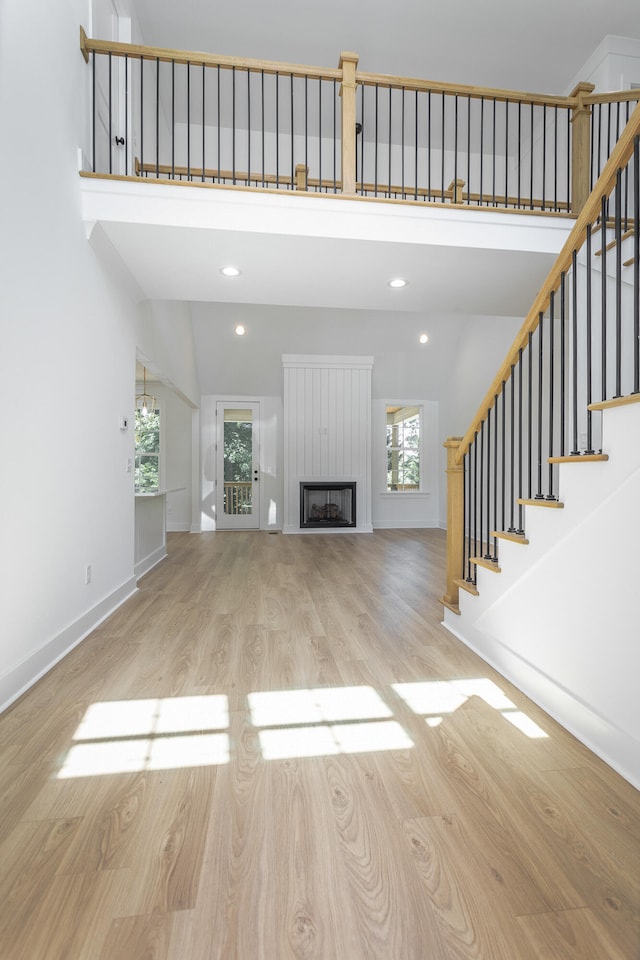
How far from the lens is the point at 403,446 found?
8742mm

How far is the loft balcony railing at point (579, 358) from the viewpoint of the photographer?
1812mm

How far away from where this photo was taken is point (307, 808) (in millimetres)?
1479

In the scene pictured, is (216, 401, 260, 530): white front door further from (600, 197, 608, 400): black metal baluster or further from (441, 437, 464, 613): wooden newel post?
(600, 197, 608, 400): black metal baluster

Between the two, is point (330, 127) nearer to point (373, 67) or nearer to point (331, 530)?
point (373, 67)

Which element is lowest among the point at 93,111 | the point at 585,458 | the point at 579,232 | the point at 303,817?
the point at 303,817

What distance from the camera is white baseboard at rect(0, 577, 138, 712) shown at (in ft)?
7.00

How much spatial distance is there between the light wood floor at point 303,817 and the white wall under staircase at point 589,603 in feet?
0.40

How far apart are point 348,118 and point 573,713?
384 cm

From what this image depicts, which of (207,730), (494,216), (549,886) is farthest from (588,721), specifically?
(494,216)

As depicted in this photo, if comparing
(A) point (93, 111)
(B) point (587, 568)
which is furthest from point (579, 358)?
(A) point (93, 111)

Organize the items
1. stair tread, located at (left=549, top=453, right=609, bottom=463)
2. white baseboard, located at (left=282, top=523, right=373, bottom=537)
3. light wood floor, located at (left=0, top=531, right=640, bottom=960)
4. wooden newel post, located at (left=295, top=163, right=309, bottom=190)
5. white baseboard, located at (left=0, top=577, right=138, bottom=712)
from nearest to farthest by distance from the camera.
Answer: light wood floor, located at (left=0, top=531, right=640, bottom=960), stair tread, located at (left=549, top=453, right=609, bottom=463), white baseboard, located at (left=0, top=577, right=138, bottom=712), wooden newel post, located at (left=295, top=163, right=309, bottom=190), white baseboard, located at (left=282, top=523, right=373, bottom=537)

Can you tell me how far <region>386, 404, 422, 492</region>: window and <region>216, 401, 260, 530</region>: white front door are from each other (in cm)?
236

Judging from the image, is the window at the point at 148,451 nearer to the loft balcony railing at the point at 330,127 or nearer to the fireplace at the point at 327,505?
the fireplace at the point at 327,505

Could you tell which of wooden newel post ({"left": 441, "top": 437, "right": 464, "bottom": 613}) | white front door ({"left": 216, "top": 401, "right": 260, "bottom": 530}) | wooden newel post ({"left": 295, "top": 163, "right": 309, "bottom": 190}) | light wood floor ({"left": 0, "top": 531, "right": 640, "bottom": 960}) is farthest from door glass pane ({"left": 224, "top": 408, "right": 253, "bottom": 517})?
light wood floor ({"left": 0, "top": 531, "right": 640, "bottom": 960})
